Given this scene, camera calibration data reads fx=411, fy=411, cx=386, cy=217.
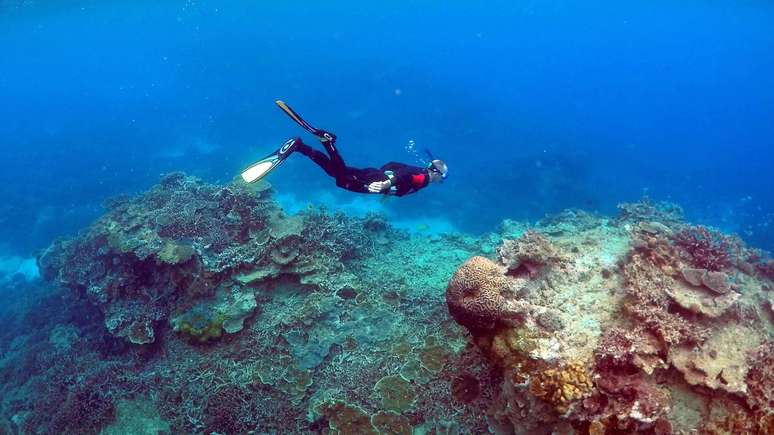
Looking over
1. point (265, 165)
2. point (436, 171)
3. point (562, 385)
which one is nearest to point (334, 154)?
point (265, 165)

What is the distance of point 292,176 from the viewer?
26.6 meters

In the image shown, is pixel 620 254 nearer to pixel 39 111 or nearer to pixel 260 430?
pixel 260 430

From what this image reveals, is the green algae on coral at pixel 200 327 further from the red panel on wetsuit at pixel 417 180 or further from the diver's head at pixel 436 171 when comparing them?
the diver's head at pixel 436 171

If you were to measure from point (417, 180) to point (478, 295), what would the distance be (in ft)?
9.97

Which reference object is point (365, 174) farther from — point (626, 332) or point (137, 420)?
point (137, 420)

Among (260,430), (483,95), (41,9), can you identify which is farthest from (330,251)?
(41,9)

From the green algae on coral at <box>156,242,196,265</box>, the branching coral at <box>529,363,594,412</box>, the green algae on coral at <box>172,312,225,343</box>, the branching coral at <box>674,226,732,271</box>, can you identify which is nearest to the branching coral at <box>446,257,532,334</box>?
the branching coral at <box>529,363,594,412</box>

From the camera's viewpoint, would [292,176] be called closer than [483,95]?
Yes

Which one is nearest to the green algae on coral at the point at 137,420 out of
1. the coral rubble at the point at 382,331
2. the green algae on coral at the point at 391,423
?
the coral rubble at the point at 382,331

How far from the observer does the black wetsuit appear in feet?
26.8

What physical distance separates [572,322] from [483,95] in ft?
168

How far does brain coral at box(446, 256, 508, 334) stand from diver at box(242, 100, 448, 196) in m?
2.40

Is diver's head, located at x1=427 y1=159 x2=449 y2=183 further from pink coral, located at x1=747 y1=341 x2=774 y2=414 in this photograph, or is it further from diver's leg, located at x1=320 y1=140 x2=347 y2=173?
pink coral, located at x1=747 y1=341 x2=774 y2=414

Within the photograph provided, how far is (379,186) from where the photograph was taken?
7938 mm
